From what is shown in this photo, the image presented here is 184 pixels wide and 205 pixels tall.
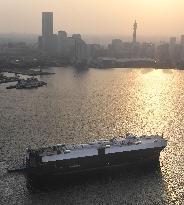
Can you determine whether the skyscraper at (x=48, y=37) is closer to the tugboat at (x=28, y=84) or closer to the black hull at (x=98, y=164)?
the tugboat at (x=28, y=84)

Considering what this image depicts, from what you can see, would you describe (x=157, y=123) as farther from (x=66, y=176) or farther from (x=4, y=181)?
(x=4, y=181)

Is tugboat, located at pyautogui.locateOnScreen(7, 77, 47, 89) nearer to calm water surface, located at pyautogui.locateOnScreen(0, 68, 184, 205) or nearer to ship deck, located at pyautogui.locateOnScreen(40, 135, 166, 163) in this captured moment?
calm water surface, located at pyautogui.locateOnScreen(0, 68, 184, 205)

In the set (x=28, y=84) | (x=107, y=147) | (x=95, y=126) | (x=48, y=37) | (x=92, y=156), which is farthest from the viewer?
(x=48, y=37)

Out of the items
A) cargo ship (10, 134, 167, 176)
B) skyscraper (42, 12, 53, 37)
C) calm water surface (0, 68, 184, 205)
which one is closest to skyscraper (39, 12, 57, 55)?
skyscraper (42, 12, 53, 37)

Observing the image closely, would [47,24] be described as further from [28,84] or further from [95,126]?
[95,126]

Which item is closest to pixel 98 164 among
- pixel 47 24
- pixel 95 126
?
pixel 95 126

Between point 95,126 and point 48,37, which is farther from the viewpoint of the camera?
point 48,37

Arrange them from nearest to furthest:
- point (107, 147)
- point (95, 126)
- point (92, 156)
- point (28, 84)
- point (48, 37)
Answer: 1. point (92, 156)
2. point (107, 147)
3. point (95, 126)
4. point (28, 84)
5. point (48, 37)
